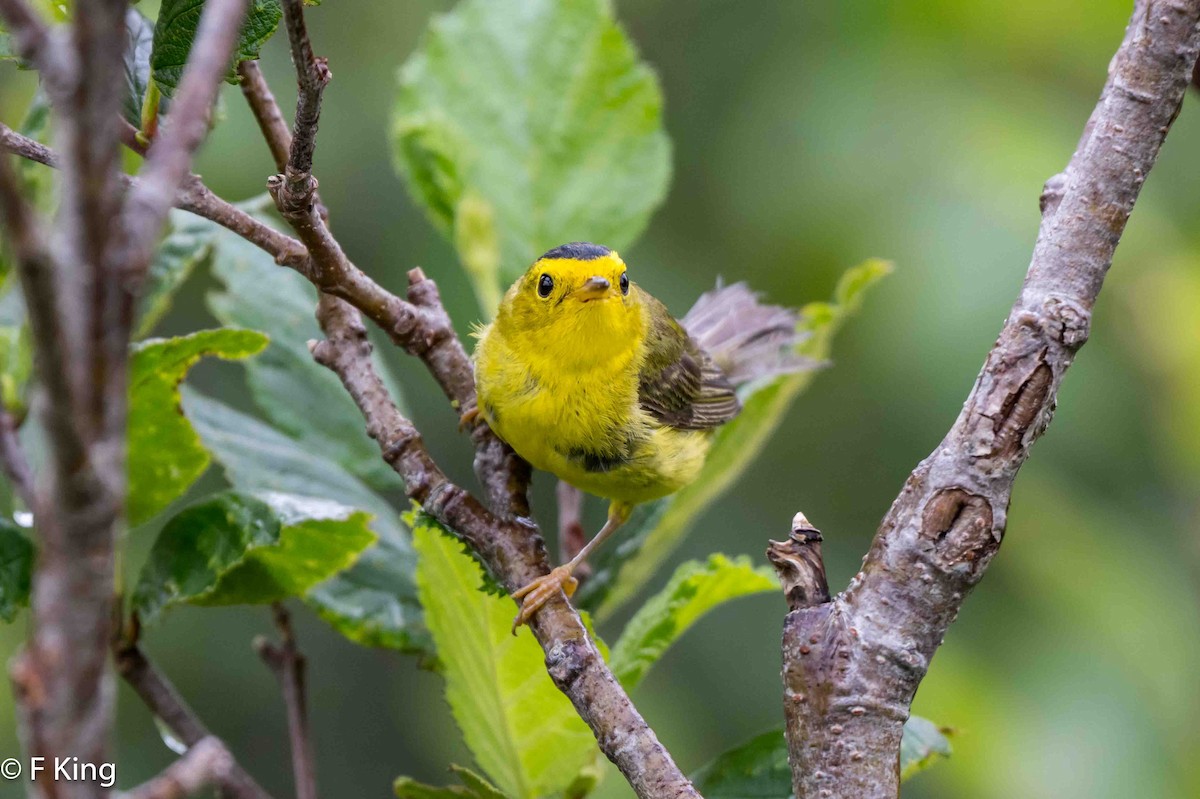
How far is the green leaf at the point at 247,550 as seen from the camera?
146cm

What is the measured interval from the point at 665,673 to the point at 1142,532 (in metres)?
1.77

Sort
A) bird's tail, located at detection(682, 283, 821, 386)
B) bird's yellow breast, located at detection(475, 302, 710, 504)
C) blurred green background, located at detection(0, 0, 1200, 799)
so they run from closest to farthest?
bird's yellow breast, located at detection(475, 302, 710, 504), blurred green background, located at detection(0, 0, 1200, 799), bird's tail, located at detection(682, 283, 821, 386)

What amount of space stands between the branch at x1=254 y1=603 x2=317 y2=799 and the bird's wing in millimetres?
1078

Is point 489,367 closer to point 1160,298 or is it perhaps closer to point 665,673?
point 1160,298

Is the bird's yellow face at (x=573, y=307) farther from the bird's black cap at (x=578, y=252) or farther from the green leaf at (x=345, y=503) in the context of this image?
the green leaf at (x=345, y=503)

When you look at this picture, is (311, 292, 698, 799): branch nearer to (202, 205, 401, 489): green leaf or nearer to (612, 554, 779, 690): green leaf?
(612, 554, 779, 690): green leaf

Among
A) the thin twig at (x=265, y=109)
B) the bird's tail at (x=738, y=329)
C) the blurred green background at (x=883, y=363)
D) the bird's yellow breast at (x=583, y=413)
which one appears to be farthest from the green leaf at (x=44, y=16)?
the bird's tail at (x=738, y=329)

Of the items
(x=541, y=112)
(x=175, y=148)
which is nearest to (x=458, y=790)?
(x=175, y=148)

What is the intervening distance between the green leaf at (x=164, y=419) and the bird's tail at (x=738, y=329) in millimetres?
1705

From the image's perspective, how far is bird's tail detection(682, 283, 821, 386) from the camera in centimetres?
308

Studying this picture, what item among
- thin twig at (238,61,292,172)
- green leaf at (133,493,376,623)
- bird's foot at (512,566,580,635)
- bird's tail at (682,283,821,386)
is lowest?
bird's foot at (512,566,580,635)

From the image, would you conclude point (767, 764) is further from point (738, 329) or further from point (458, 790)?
point (738, 329)

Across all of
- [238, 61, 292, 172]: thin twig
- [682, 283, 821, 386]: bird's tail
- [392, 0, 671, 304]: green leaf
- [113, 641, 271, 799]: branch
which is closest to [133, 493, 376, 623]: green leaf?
[113, 641, 271, 799]: branch

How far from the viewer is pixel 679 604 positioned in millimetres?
1518
